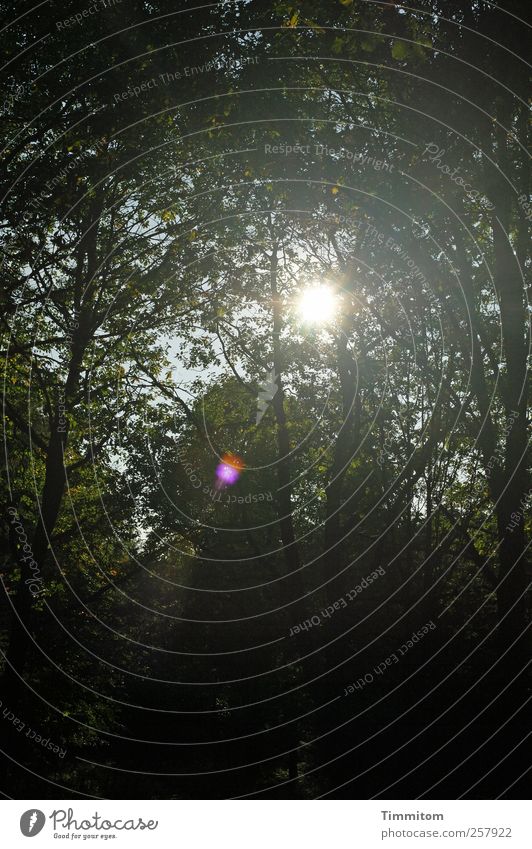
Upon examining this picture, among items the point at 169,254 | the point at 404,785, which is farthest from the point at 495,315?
the point at 404,785

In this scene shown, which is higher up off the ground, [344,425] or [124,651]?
[344,425]

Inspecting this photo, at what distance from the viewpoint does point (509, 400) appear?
15398mm

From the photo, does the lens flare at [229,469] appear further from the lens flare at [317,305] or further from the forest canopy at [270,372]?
the lens flare at [317,305]

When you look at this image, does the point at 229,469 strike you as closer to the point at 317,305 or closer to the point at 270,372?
the point at 270,372

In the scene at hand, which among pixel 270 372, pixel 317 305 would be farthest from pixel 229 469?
pixel 317 305

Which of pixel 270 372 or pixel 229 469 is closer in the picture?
pixel 270 372

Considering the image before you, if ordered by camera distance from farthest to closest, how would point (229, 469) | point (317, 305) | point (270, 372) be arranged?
point (229, 469) < point (270, 372) < point (317, 305)

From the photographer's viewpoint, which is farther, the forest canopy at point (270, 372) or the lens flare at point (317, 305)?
the lens flare at point (317, 305)

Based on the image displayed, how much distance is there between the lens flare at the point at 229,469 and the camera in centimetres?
2995

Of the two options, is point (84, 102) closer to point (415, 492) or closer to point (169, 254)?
point (169, 254)

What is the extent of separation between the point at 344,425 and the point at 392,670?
12648 mm

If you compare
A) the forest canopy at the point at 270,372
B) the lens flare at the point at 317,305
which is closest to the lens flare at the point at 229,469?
the forest canopy at the point at 270,372

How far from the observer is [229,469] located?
30.7 meters

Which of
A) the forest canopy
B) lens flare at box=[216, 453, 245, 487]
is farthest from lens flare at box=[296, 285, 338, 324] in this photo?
lens flare at box=[216, 453, 245, 487]
